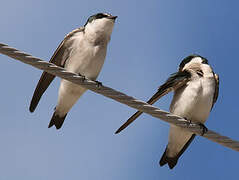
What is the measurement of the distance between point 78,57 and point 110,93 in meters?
1.25

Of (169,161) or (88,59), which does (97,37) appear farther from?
(169,161)

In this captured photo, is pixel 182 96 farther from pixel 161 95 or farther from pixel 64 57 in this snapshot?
pixel 64 57

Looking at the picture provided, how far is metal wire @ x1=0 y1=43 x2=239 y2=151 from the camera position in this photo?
4086mm

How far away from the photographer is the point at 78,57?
5.57 meters

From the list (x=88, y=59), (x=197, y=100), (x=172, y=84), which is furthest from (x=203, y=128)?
(x=88, y=59)

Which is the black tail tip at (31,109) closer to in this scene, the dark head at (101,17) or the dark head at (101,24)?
the dark head at (101,24)

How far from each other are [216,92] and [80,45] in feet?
4.22

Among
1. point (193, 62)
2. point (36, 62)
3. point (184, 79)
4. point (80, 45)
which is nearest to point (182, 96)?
point (184, 79)

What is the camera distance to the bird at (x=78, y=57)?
5.52 meters

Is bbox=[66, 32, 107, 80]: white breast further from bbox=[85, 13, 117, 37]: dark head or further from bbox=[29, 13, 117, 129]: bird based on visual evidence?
bbox=[85, 13, 117, 37]: dark head

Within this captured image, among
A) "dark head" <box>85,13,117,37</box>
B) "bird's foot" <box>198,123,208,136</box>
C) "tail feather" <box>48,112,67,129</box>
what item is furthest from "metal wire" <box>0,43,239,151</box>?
"tail feather" <box>48,112,67,129</box>

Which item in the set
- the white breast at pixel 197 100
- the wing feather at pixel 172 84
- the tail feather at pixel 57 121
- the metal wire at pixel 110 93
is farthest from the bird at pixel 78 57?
the metal wire at pixel 110 93

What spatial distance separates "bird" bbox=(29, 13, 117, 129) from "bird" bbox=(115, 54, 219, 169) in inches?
24.5

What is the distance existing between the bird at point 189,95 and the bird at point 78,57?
62cm
